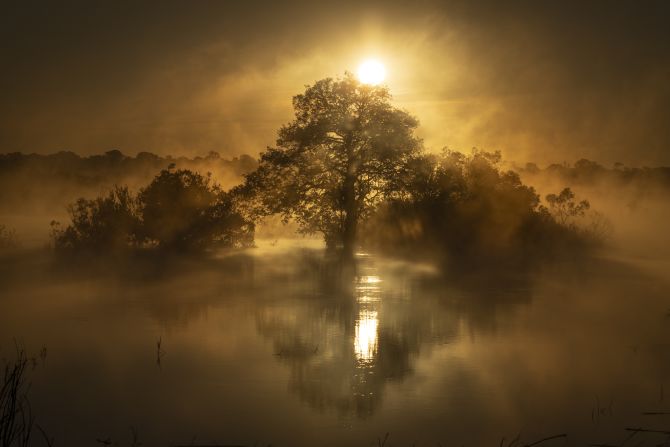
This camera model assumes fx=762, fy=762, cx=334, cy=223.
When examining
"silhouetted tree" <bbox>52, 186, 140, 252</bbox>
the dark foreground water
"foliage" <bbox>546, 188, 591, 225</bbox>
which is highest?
"foliage" <bbox>546, 188, 591, 225</bbox>

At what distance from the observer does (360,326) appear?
2127 cm

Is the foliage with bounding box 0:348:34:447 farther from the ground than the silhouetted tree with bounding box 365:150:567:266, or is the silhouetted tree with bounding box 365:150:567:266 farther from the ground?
the silhouetted tree with bounding box 365:150:567:266

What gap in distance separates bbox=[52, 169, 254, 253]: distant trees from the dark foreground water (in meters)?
15.2

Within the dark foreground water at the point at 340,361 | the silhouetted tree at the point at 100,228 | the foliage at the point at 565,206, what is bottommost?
the dark foreground water at the point at 340,361

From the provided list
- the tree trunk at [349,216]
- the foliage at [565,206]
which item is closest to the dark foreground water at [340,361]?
the tree trunk at [349,216]

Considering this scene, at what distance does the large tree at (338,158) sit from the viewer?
146ft

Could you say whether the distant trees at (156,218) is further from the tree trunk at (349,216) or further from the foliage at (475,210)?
the foliage at (475,210)

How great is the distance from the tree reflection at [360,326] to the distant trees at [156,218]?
49.9ft

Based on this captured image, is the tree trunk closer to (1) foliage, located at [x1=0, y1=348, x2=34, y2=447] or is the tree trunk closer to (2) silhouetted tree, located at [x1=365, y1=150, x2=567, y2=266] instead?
(2) silhouetted tree, located at [x1=365, y1=150, x2=567, y2=266]

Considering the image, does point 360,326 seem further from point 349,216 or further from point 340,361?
point 349,216

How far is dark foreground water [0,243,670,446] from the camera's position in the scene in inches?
460

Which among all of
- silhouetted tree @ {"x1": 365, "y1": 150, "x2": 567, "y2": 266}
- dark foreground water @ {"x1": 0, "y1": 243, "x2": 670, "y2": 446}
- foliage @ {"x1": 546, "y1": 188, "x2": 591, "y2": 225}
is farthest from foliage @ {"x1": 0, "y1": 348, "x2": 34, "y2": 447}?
foliage @ {"x1": 546, "y1": 188, "x2": 591, "y2": 225}

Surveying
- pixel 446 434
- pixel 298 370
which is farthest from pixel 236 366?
pixel 446 434

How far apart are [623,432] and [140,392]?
8.12 m
